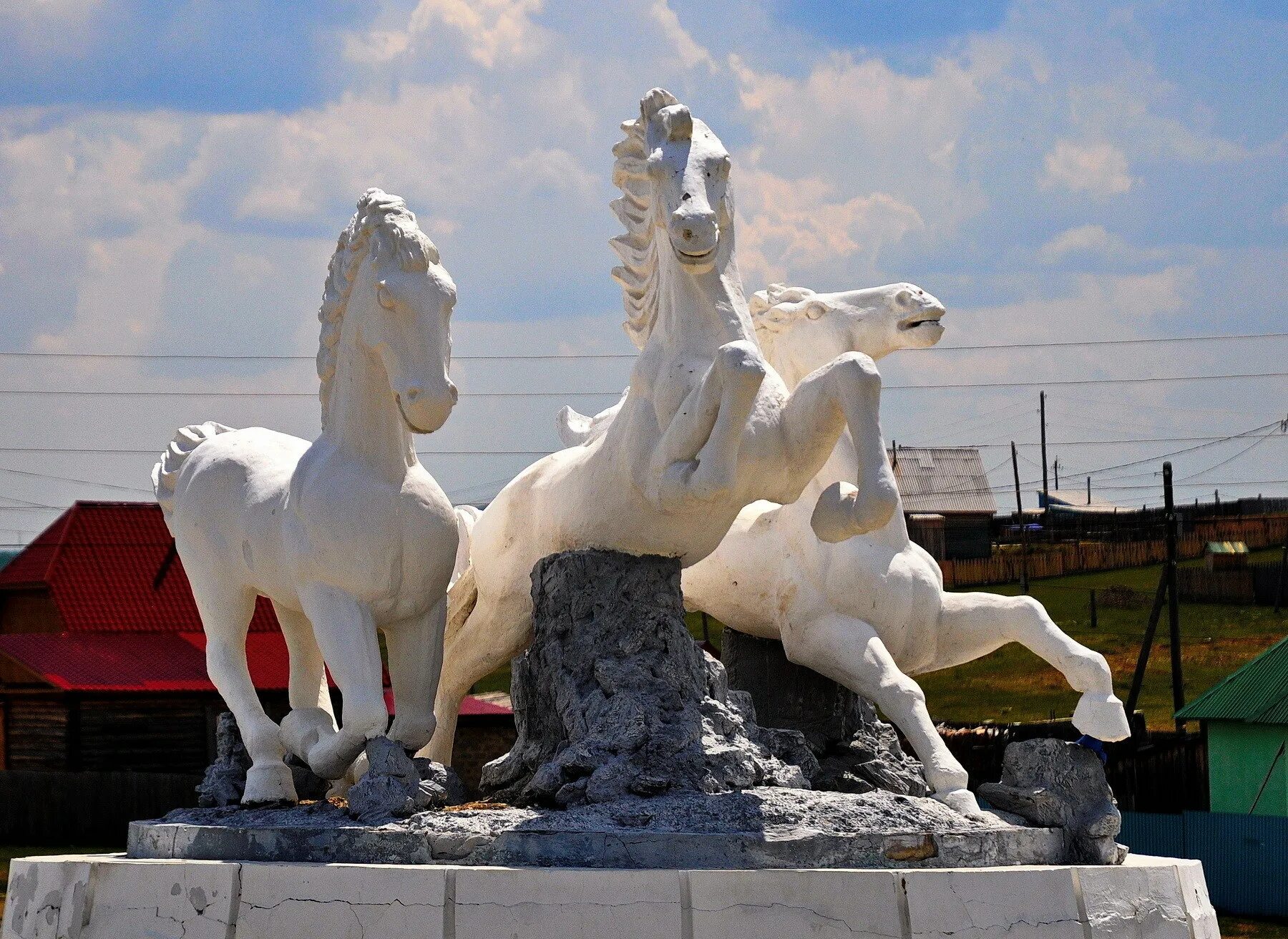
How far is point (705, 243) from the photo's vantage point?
6.43 m

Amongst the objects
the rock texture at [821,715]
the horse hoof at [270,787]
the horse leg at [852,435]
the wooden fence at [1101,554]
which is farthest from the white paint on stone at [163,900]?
the wooden fence at [1101,554]

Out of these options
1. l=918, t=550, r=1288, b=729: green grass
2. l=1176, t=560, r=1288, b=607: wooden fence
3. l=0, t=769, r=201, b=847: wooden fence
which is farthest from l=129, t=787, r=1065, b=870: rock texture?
l=1176, t=560, r=1288, b=607: wooden fence

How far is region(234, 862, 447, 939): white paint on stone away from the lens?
5609 millimetres

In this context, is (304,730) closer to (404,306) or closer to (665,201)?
(404,306)

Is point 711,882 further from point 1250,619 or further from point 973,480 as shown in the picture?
point 973,480

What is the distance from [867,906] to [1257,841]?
1023 centimetres

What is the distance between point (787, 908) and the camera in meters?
5.51

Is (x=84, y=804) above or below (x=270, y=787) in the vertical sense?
below

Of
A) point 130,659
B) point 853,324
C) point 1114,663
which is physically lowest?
point 130,659

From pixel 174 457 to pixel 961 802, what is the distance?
3.62 metres

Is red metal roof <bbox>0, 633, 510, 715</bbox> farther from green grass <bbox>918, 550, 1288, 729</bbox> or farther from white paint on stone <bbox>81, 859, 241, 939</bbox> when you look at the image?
white paint on stone <bbox>81, 859, 241, 939</bbox>

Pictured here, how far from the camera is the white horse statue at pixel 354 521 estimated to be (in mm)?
6355

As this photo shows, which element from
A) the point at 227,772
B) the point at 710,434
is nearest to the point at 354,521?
the point at 227,772

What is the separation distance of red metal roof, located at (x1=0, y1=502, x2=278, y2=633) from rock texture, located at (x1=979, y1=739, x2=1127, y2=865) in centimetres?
1557
